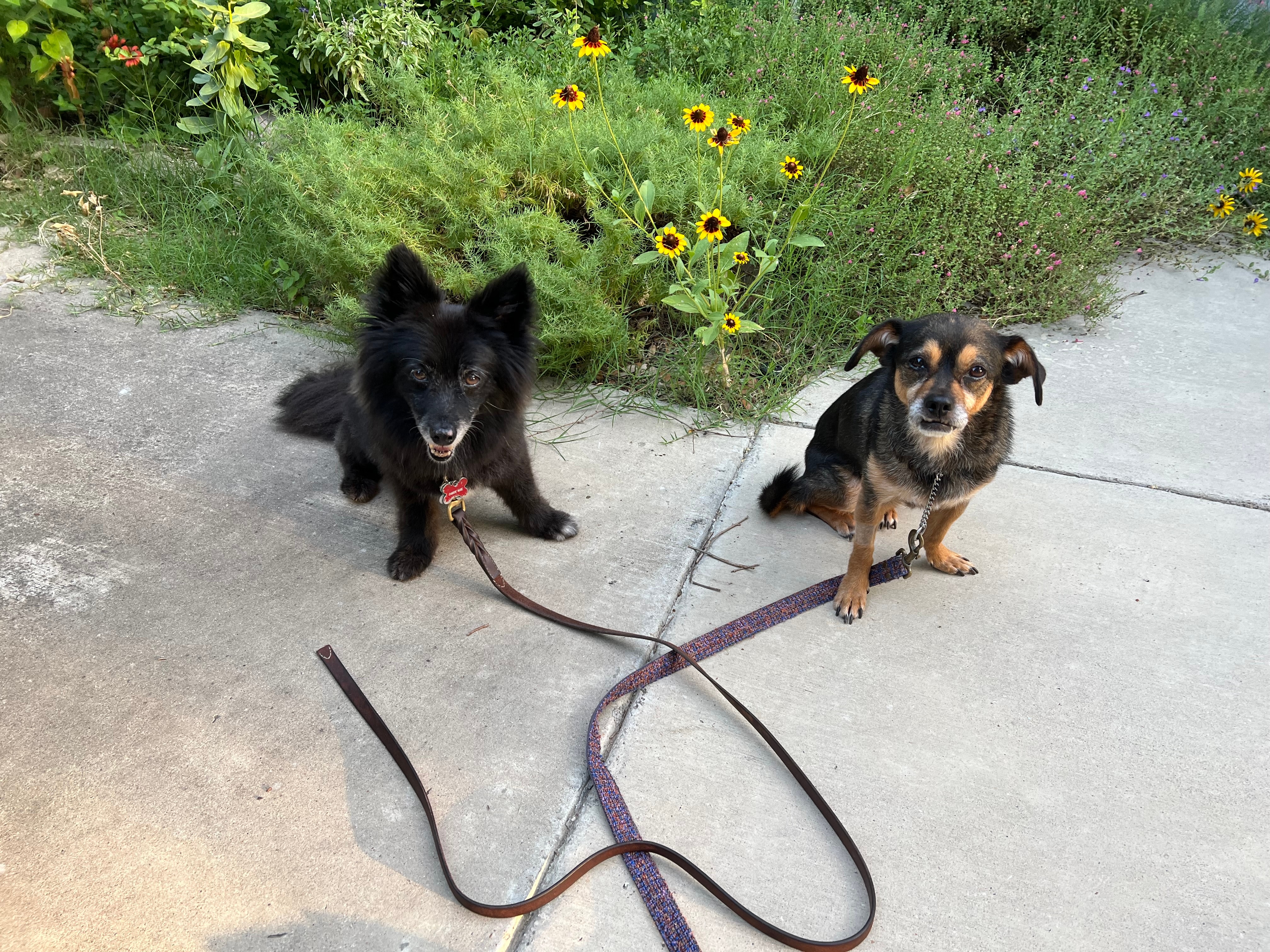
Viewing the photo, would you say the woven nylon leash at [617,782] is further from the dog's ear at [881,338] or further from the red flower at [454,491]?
the dog's ear at [881,338]

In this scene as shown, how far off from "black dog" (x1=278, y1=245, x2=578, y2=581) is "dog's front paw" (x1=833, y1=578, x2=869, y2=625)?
1053 millimetres

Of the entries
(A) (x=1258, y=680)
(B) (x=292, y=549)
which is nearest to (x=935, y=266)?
(A) (x=1258, y=680)

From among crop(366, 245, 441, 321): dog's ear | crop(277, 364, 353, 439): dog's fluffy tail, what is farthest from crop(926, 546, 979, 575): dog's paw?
crop(277, 364, 353, 439): dog's fluffy tail

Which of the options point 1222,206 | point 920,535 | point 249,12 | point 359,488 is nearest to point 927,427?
point 920,535

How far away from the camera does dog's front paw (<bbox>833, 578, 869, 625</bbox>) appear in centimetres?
281

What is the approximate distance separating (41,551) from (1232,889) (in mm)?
3867

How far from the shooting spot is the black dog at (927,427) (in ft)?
8.33

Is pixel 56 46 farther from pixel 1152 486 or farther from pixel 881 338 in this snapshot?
pixel 1152 486

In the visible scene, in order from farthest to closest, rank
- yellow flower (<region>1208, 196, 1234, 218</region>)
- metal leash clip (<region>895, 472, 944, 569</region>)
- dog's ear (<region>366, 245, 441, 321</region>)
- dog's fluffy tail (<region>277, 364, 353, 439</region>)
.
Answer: yellow flower (<region>1208, 196, 1234, 218</region>) < dog's fluffy tail (<region>277, 364, 353, 439</region>) < metal leash clip (<region>895, 472, 944, 569</region>) < dog's ear (<region>366, 245, 441, 321</region>)

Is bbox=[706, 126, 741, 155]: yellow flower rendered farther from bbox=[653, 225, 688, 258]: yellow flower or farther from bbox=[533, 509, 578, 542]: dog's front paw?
bbox=[533, 509, 578, 542]: dog's front paw

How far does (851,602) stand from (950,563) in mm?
482

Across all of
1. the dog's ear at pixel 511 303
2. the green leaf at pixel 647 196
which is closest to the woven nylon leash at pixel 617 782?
the dog's ear at pixel 511 303

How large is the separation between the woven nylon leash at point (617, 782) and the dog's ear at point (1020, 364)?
422 mm

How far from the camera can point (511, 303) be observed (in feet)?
9.10
